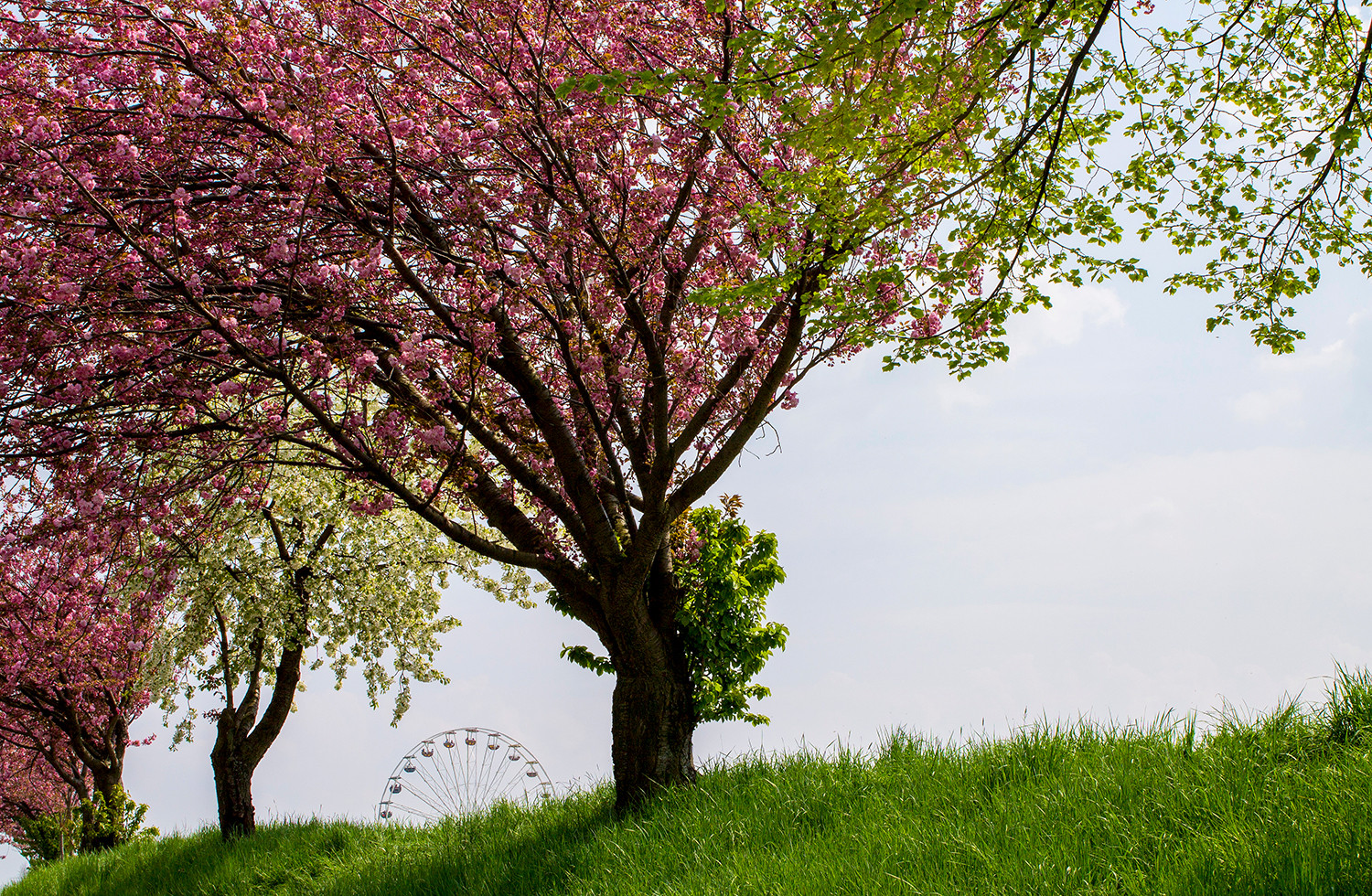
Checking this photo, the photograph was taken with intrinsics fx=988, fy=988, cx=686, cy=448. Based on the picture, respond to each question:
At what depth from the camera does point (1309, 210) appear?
838 cm

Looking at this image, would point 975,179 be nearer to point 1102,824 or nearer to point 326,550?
point 1102,824

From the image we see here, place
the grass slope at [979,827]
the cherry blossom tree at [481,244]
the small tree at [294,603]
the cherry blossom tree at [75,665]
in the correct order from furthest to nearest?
1. the cherry blossom tree at [75,665]
2. the small tree at [294,603]
3. the cherry blossom tree at [481,244]
4. the grass slope at [979,827]

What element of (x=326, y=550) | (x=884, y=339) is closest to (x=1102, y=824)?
(x=884, y=339)

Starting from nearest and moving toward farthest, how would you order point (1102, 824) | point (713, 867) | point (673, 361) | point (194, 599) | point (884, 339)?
point (1102, 824) < point (713, 867) < point (884, 339) < point (673, 361) < point (194, 599)

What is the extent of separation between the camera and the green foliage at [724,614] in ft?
34.3

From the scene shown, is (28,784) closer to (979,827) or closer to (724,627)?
(724,627)

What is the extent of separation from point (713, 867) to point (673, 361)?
501 cm

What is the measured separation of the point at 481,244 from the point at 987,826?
242 inches

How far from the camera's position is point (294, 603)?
14188 mm

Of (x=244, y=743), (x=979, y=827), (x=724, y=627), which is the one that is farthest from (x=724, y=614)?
(x=244, y=743)

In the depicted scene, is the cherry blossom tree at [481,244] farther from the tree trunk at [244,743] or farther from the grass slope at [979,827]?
the tree trunk at [244,743]

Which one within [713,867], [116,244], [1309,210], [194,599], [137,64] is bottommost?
[713,867]

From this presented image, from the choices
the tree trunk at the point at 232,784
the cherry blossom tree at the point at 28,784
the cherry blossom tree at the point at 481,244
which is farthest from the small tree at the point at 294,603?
the cherry blossom tree at the point at 28,784

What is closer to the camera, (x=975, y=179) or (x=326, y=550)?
(x=975, y=179)
